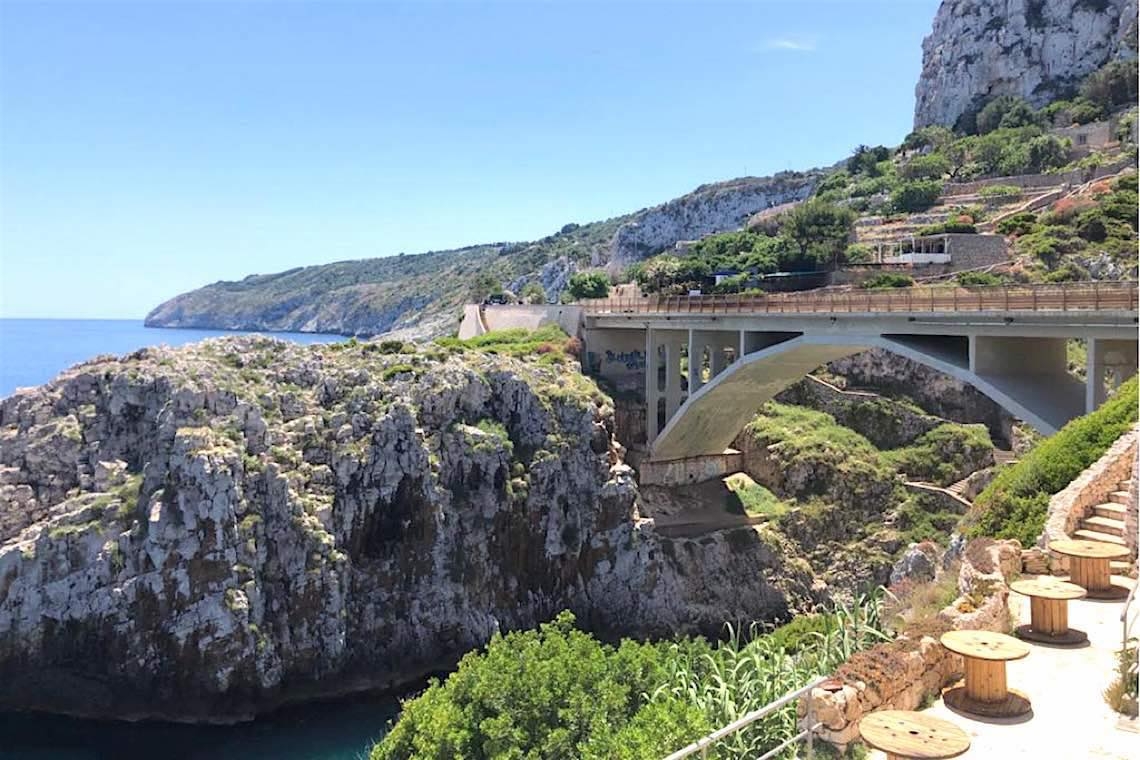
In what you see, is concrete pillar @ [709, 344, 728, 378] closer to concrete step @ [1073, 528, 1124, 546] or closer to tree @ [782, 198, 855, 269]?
tree @ [782, 198, 855, 269]

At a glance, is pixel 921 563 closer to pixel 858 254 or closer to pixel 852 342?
pixel 852 342

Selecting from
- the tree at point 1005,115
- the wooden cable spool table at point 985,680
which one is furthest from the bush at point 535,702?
the tree at point 1005,115

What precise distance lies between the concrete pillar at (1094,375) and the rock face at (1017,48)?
→ 74.7 meters

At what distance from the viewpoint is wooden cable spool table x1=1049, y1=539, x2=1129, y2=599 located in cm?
1185

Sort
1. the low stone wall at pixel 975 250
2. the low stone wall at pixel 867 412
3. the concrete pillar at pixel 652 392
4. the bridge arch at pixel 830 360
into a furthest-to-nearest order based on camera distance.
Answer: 1. the low stone wall at pixel 975 250
2. the low stone wall at pixel 867 412
3. the concrete pillar at pixel 652 392
4. the bridge arch at pixel 830 360

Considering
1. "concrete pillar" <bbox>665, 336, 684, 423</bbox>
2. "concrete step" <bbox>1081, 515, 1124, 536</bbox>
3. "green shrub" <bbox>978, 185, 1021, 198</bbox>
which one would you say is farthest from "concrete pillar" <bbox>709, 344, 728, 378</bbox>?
"green shrub" <bbox>978, 185, 1021, 198</bbox>

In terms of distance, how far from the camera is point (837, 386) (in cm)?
4503

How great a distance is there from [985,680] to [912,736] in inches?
87.4

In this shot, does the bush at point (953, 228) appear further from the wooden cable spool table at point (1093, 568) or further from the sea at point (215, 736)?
the wooden cable spool table at point (1093, 568)

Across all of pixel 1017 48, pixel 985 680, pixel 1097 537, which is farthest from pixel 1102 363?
pixel 1017 48

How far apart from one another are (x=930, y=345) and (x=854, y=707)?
1955cm

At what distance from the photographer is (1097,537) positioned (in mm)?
13500

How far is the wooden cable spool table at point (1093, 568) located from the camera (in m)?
11.9

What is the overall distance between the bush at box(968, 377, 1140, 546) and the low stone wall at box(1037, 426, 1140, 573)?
0.42 metres
